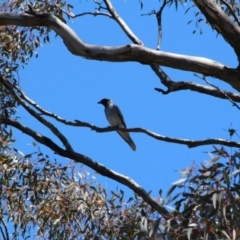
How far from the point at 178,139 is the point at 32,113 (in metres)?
1.41

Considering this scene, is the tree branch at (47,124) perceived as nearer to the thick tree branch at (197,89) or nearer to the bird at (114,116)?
the thick tree branch at (197,89)

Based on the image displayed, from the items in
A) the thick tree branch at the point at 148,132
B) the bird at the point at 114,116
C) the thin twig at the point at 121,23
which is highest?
the bird at the point at 114,116

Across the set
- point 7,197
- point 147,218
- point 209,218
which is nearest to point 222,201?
point 209,218

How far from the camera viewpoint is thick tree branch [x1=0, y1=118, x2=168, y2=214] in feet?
17.4

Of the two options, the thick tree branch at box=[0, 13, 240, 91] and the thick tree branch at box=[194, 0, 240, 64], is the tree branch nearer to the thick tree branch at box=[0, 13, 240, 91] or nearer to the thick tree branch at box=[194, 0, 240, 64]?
the thick tree branch at box=[0, 13, 240, 91]

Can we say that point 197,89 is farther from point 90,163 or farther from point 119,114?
point 119,114

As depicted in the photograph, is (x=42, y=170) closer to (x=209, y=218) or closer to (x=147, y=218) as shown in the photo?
(x=147, y=218)

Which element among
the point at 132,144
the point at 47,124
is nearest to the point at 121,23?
the point at 47,124

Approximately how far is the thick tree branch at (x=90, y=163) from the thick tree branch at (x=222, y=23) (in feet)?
3.67

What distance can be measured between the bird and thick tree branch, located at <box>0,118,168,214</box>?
7.23ft

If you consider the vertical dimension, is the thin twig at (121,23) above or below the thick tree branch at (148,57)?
above

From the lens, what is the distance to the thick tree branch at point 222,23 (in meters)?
4.64

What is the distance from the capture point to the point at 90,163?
5629 mm

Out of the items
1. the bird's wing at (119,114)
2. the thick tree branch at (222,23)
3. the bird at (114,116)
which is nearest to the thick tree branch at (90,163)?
the thick tree branch at (222,23)
